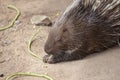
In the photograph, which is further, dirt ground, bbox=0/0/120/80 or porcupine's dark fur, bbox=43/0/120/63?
porcupine's dark fur, bbox=43/0/120/63

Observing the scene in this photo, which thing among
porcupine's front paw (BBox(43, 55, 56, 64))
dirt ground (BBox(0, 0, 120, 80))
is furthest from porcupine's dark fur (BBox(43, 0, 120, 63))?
dirt ground (BBox(0, 0, 120, 80))

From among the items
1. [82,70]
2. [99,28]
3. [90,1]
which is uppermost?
[90,1]

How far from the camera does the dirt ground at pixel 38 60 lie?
3631mm

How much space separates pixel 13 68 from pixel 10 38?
2.29 ft

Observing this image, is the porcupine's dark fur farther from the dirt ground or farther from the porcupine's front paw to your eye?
the dirt ground

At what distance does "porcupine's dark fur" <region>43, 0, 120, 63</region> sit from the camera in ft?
12.7

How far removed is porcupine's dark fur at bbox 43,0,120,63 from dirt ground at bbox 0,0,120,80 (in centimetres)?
11

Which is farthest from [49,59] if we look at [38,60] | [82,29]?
[82,29]

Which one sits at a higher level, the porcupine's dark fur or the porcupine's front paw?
the porcupine's dark fur

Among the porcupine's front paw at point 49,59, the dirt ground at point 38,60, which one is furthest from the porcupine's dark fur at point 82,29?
the dirt ground at point 38,60

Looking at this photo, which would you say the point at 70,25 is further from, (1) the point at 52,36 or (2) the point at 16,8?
(2) the point at 16,8

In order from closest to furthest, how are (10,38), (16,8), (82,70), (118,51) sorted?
(82,70) < (118,51) < (10,38) < (16,8)

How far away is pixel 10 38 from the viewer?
177 inches

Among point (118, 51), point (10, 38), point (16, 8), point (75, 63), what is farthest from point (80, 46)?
point (16, 8)
